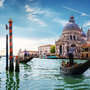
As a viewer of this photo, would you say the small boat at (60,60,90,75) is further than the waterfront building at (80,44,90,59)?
No

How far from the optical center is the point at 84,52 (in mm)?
36156

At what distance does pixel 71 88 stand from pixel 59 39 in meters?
37.6

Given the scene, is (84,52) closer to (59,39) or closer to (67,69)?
(59,39)

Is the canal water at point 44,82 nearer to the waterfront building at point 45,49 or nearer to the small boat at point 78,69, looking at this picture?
the small boat at point 78,69

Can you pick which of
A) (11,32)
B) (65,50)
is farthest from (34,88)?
(65,50)

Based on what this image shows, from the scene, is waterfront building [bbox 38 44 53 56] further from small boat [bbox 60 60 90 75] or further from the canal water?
the canal water

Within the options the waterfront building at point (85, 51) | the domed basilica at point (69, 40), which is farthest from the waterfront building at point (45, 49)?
the waterfront building at point (85, 51)

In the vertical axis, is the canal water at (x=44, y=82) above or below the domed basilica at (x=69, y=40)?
below

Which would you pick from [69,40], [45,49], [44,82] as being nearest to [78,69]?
[44,82]

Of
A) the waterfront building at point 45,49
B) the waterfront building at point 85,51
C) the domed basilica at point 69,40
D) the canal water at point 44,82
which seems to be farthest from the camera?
the waterfront building at point 45,49

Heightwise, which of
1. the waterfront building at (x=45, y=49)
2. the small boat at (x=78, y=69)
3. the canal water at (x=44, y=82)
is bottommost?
the canal water at (x=44, y=82)

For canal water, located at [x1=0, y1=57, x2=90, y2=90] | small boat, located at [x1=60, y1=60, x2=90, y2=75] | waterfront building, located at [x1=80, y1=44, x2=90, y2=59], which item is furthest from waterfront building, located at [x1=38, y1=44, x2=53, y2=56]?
canal water, located at [x1=0, y1=57, x2=90, y2=90]

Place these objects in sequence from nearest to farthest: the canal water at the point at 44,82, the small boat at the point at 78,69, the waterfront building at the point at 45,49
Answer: the canal water at the point at 44,82
the small boat at the point at 78,69
the waterfront building at the point at 45,49

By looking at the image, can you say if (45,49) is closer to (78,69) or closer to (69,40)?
(69,40)
